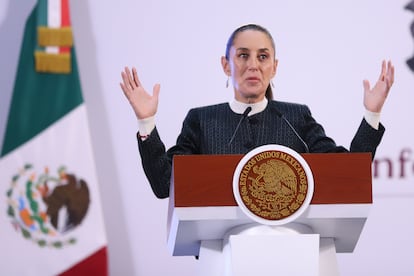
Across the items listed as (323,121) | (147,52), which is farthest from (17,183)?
(323,121)

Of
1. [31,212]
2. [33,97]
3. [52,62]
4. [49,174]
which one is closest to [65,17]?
[52,62]

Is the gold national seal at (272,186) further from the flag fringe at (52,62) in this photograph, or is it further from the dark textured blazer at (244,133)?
the flag fringe at (52,62)

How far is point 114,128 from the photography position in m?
4.27

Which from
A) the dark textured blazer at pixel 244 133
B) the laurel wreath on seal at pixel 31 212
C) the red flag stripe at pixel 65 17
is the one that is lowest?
the laurel wreath on seal at pixel 31 212

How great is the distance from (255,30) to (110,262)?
1.63 meters

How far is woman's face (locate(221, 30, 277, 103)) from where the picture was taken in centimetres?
301

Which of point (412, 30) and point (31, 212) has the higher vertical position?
point (412, 30)

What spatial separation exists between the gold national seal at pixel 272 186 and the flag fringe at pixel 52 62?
198cm

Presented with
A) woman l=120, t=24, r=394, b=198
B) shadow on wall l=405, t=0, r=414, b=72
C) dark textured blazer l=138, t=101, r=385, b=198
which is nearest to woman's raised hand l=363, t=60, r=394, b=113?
woman l=120, t=24, r=394, b=198

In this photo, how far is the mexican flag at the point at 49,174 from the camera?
4.17 metres

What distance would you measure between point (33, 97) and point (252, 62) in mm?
1639

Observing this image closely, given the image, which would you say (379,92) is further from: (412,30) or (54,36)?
(54,36)

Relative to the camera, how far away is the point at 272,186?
249 cm

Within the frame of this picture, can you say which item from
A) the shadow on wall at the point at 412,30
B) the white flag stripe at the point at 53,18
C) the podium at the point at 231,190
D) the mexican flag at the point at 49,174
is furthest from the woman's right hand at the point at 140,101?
the shadow on wall at the point at 412,30
